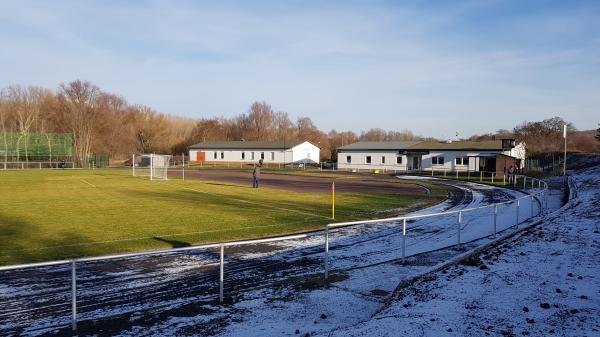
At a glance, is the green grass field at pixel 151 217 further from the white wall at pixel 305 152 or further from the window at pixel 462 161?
the white wall at pixel 305 152

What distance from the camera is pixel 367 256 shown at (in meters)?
11.3

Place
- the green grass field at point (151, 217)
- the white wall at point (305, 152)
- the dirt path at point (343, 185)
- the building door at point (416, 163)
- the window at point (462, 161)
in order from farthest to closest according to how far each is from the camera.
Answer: the white wall at point (305, 152), the building door at point (416, 163), the window at point (462, 161), the dirt path at point (343, 185), the green grass field at point (151, 217)

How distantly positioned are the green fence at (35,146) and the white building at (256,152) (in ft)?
70.6

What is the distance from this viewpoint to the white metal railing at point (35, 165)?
215ft

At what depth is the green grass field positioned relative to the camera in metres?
12.7

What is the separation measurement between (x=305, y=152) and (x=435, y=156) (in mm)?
27558

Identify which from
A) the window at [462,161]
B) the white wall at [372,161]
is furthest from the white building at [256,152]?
the window at [462,161]

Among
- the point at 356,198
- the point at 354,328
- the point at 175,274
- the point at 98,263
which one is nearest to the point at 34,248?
the point at 98,263

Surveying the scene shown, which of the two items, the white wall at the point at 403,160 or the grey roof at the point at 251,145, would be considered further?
the grey roof at the point at 251,145

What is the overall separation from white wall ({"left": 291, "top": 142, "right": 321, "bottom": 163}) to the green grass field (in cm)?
4796

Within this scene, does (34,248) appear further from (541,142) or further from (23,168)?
(541,142)

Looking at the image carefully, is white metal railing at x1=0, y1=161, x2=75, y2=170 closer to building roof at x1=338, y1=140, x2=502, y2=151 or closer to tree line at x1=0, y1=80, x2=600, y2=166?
tree line at x1=0, y1=80, x2=600, y2=166

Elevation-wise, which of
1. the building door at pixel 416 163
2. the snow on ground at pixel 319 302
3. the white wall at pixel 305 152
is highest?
the white wall at pixel 305 152

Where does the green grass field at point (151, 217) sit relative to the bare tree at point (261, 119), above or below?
below
